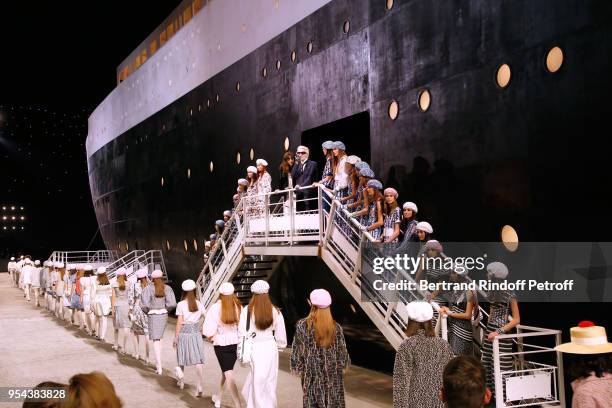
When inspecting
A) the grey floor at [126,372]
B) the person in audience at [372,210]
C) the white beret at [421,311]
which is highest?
the person in audience at [372,210]

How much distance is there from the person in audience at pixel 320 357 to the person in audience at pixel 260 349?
2.78ft

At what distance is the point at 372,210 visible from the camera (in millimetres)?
9625

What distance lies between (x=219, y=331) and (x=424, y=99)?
16.4ft

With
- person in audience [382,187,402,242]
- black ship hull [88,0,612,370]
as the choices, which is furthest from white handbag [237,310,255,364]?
black ship hull [88,0,612,370]

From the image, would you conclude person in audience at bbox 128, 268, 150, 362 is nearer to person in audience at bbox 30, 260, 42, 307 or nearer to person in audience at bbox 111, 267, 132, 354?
person in audience at bbox 111, 267, 132, 354

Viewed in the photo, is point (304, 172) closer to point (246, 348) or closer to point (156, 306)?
point (156, 306)

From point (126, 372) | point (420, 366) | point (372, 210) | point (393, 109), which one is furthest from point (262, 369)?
point (393, 109)

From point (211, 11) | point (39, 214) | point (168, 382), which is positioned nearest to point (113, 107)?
point (211, 11)

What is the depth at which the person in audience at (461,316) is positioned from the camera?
748cm

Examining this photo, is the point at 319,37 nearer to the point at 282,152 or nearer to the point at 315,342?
the point at 282,152

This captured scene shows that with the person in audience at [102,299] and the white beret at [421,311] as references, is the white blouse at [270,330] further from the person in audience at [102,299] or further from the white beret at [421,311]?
the person in audience at [102,299]

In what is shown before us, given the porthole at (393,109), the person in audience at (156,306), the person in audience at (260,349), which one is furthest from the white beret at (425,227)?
the person in audience at (156,306)

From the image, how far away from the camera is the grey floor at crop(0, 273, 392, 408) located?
30.7 ft

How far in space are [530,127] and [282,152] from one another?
753 centimetres
